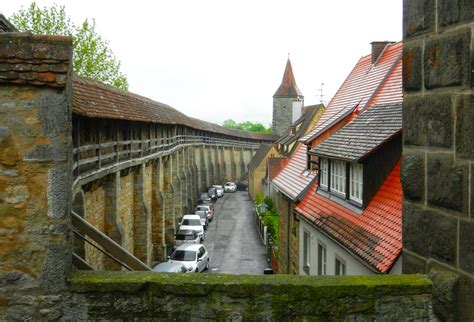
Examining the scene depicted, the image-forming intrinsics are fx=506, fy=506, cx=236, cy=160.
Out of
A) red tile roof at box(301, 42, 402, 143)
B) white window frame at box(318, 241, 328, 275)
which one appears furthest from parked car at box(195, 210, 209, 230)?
white window frame at box(318, 241, 328, 275)

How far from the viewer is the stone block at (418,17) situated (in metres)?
3.45

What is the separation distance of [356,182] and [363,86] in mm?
6146

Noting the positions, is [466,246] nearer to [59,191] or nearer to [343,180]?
[59,191]

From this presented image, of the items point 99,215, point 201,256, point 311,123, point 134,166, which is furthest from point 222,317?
point 311,123

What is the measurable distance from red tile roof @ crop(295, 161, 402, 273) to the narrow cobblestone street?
11.3m

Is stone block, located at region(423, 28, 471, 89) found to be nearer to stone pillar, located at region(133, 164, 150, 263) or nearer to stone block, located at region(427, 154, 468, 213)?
stone block, located at region(427, 154, 468, 213)

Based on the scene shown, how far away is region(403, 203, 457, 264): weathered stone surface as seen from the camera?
324 cm

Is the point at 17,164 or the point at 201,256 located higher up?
the point at 17,164

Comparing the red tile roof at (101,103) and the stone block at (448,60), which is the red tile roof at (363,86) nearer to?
the red tile roof at (101,103)

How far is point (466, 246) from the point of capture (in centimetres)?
308

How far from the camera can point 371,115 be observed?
46.8 feet

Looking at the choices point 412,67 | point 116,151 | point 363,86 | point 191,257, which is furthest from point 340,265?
point 191,257

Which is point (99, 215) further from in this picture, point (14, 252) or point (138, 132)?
point (14, 252)

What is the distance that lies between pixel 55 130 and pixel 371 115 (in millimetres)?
12007
